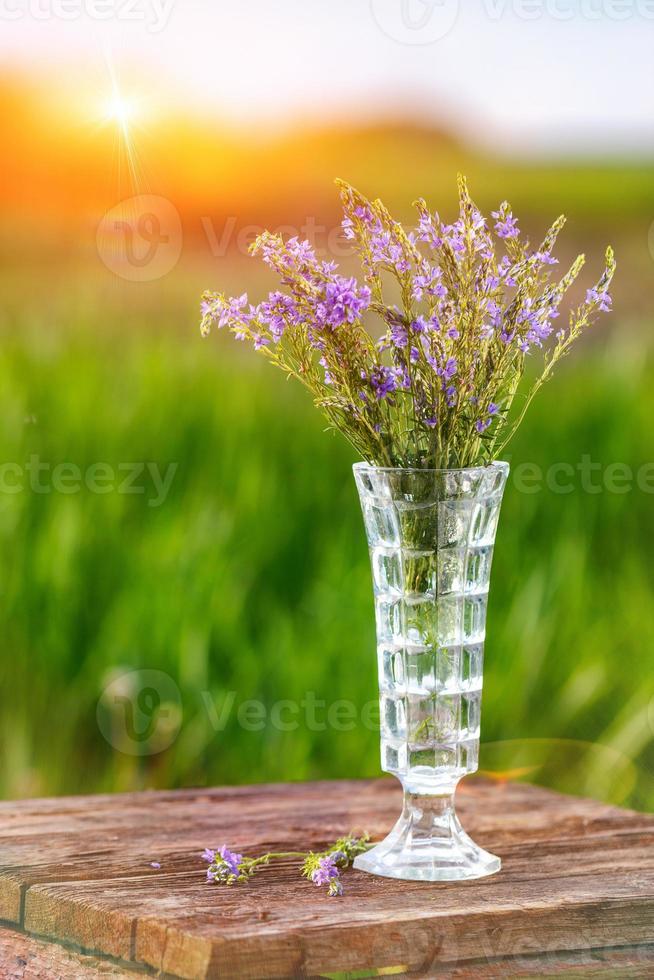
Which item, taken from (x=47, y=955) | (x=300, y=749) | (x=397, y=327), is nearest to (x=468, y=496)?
(x=397, y=327)

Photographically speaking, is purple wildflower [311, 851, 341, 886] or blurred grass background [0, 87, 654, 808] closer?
purple wildflower [311, 851, 341, 886]

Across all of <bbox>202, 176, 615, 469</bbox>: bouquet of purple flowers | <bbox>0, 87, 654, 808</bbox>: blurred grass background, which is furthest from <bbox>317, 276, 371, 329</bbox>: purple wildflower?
<bbox>0, 87, 654, 808</bbox>: blurred grass background

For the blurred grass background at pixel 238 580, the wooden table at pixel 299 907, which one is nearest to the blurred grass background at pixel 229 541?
the blurred grass background at pixel 238 580

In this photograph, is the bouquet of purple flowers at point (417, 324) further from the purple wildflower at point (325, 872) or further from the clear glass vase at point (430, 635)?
the purple wildflower at point (325, 872)

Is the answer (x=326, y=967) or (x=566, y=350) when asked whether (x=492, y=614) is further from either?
(x=326, y=967)

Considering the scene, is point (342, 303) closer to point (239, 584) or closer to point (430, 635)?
point (430, 635)

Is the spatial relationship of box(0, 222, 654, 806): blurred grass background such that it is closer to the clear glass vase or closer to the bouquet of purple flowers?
the clear glass vase
